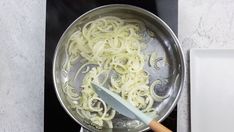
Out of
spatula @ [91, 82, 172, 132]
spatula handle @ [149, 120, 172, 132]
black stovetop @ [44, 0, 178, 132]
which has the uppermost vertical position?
black stovetop @ [44, 0, 178, 132]

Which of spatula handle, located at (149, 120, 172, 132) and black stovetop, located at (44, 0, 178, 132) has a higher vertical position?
black stovetop, located at (44, 0, 178, 132)

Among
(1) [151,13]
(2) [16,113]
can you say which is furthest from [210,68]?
(2) [16,113]

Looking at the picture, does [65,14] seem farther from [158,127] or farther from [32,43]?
[158,127]

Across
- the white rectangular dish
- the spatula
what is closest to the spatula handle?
the spatula

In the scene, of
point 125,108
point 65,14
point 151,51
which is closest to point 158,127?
point 125,108

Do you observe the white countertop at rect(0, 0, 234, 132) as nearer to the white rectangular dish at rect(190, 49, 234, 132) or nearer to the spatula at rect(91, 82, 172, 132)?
the white rectangular dish at rect(190, 49, 234, 132)

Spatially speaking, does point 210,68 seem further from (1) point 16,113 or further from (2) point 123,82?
(1) point 16,113

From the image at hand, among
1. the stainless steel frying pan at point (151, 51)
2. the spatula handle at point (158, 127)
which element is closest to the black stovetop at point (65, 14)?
the stainless steel frying pan at point (151, 51)
